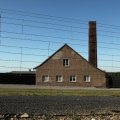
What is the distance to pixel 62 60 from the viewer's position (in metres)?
53.2

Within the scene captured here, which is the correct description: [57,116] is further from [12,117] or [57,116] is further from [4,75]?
[4,75]

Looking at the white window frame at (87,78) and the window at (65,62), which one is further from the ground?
the window at (65,62)

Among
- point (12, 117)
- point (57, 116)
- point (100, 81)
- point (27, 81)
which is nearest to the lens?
point (12, 117)

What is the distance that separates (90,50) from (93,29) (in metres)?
4.56

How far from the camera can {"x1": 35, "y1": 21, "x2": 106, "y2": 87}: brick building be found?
5234cm

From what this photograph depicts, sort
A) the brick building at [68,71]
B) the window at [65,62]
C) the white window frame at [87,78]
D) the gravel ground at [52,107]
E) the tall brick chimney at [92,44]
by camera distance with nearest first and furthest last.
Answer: the gravel ground at [52,107]
the brick building at [68,71]
the white window frame at [87,78]
the window at [65,62]
the tall brick chimney at [92,44]

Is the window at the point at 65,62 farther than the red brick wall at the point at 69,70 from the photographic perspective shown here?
Yes

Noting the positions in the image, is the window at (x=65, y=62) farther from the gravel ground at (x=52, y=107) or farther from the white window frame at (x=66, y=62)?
the gravel ground at (x=52, y=107)

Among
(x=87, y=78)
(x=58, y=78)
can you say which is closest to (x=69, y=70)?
(x=58, y=78)

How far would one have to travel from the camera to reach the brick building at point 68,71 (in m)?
52.3

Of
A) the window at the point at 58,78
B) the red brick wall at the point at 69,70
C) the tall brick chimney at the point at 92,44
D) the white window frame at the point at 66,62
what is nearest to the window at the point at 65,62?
the white window frame at the point at 66,62

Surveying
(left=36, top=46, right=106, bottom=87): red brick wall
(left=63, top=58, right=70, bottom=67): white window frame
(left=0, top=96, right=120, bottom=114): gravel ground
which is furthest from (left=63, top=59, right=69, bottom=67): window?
(left=0, top=96, right=120, bottom=114): gravel ground

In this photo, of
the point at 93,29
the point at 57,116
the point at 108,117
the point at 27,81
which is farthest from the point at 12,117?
the point at 93,29

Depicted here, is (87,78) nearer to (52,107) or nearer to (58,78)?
(58,78)
